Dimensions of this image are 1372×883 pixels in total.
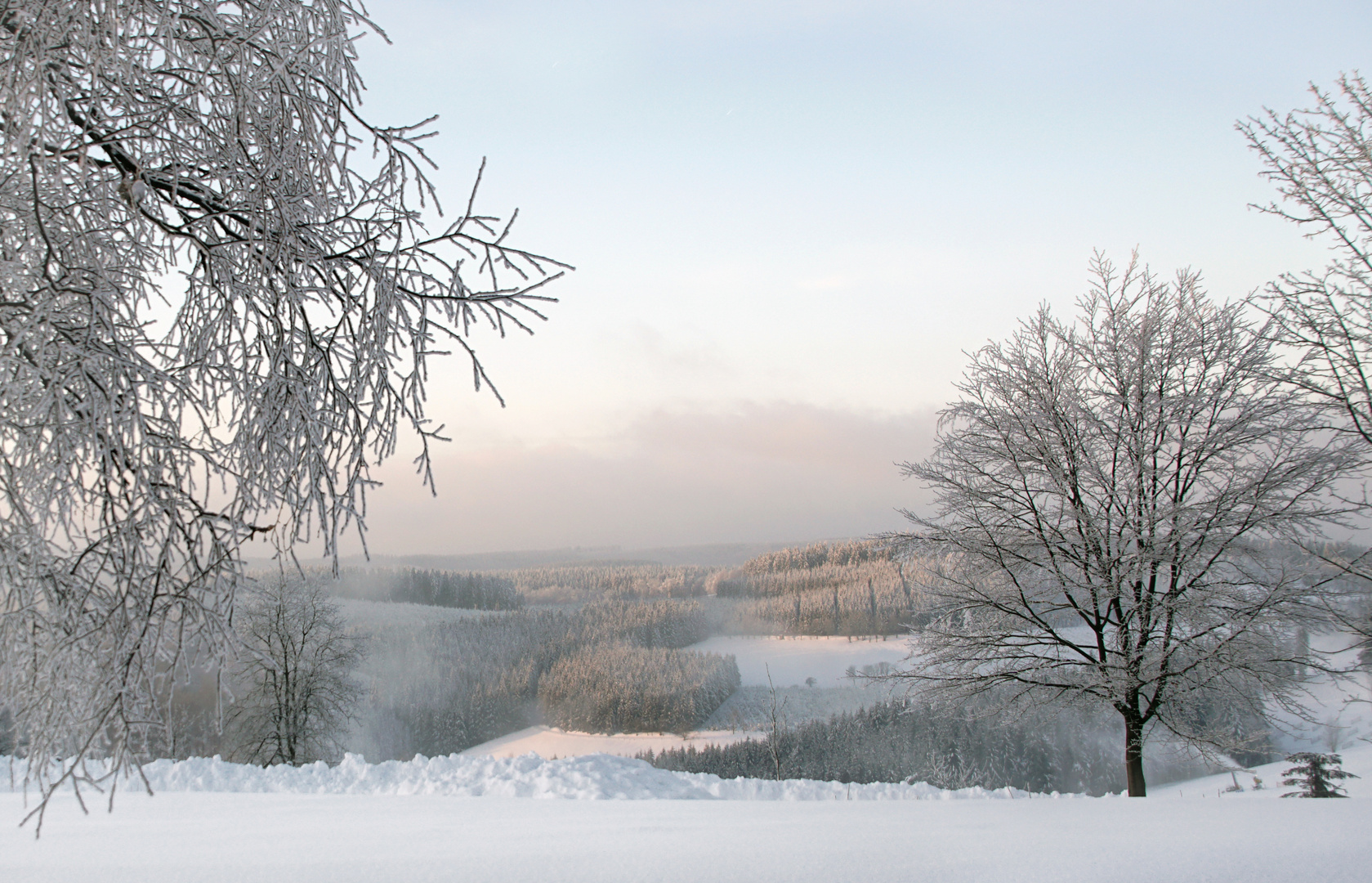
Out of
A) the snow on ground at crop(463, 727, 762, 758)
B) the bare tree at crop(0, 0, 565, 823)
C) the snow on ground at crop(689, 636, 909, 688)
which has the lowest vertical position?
the snow on ground at crop(463, 727, 762, 758)

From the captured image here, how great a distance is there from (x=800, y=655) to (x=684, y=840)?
837 inches

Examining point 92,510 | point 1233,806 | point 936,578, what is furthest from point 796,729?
point 92,510

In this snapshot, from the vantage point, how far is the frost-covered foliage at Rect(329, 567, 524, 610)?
24797mm

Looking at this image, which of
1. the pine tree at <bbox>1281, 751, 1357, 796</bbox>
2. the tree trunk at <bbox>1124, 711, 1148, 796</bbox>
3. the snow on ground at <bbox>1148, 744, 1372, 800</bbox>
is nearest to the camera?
the tree trunk at <bbox>1124, 711, 1148, 796</bbox>

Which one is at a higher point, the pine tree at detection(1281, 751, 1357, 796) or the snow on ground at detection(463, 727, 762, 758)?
the pine tree at detection(1281, 751, 1357, 796)

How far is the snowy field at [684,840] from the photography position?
3.62 metres

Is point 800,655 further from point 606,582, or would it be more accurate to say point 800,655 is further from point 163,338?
point 163,338

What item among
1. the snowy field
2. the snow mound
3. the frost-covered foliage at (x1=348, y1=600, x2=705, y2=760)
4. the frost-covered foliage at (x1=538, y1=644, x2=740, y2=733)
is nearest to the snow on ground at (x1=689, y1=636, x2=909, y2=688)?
the frost-covered foliage at (x1=538, y1=644, x2=740, y2=733)

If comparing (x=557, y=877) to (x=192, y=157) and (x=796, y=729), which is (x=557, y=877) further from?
(x=796, y=729)

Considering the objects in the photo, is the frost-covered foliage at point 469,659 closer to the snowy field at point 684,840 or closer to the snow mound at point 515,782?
the snow mound at point 515,782

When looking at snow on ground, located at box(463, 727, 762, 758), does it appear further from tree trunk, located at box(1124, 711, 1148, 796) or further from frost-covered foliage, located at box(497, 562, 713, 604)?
tree trunk, located at box(1124, 711, 1148, 796)

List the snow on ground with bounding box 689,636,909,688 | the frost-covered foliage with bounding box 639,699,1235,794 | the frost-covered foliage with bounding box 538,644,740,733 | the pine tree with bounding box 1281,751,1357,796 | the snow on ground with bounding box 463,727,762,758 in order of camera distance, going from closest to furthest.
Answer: the pine tree with bounding box 1281,751,1357,796, the frost-covered foliage with bounding box 639,699,1235,794, the snow on ground with bounding box 463,727,762,758, the frost-covered foliage with bounding box 538,644,740,733, the snow on ground with bounding box 689,636,909,688

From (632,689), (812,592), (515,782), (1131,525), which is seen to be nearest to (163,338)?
(515,782)

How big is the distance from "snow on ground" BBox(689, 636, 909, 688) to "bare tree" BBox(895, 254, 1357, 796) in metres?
12.9
